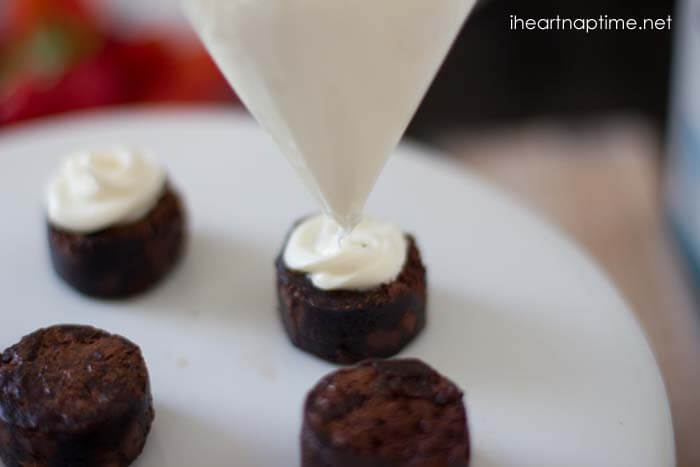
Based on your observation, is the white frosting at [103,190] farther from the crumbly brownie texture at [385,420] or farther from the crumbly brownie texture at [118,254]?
the crumbly brownie texture at [385,420]

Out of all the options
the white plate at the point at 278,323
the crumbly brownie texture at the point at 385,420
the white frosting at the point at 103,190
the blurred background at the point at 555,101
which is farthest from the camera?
the blurred background at the point at 555,101

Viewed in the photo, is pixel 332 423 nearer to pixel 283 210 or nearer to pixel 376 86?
pixel 376 86

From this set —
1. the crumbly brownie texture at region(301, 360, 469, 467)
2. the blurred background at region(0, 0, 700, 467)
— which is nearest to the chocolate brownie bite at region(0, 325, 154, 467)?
the crumbly brownie texture at region(301, 360, 469, 467)

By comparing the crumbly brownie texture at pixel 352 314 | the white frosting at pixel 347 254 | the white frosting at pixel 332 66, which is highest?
the white frosting at pixel 332 66

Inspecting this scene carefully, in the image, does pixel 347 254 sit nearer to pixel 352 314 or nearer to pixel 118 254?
pixel 352 314

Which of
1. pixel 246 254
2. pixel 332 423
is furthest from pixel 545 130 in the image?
pixel 332 423

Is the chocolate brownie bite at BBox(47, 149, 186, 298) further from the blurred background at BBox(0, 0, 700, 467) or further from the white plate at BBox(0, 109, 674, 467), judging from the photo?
the blurred background at BBox(0, 0, 700, 467)

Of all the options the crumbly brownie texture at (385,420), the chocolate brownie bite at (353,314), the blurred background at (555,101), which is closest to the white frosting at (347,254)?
the chocolate brownie bite at (353,314)

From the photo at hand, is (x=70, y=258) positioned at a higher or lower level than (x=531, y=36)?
higher
